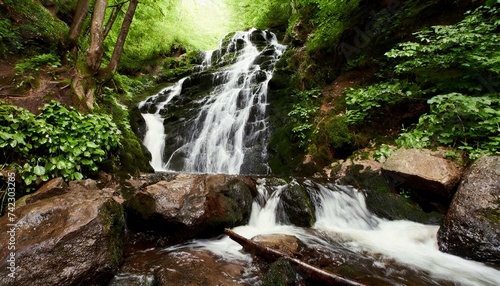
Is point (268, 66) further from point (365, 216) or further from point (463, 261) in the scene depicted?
point (463, 261)

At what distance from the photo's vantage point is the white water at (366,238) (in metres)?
3.09

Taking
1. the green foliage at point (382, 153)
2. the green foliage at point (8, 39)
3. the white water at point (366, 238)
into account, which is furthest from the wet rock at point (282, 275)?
the green foliage at point (8, 39)

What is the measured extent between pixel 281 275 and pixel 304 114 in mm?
5967

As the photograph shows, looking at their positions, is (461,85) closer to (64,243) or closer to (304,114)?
(304,114)

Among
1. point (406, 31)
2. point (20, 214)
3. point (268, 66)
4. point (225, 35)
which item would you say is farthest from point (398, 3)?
point (225, 35)

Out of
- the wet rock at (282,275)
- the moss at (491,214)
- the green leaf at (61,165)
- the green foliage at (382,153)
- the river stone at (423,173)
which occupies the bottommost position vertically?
the wet rock at (282,275)

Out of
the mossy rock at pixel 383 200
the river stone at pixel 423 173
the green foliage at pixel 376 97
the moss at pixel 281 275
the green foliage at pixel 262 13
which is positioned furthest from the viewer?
the green foliage at pixel 262 13

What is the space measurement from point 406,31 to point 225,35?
15.3 m

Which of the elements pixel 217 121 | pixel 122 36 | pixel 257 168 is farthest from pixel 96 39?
pixel 257 168

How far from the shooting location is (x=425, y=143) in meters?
5.17

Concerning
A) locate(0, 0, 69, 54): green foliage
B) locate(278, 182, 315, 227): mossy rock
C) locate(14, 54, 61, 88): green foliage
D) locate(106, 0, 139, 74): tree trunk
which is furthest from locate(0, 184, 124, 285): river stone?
locate(0, 0, 69, 54): green foliage

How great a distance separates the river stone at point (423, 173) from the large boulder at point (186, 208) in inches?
136

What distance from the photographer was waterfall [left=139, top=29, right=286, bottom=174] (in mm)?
8047

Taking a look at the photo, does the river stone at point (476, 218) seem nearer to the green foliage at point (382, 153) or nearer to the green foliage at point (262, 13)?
the green foliage at point (382, 153)
